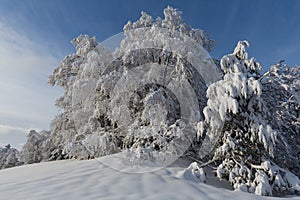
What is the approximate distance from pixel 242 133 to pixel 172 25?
4946 mm

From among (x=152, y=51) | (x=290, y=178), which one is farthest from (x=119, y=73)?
(x=290, y=178)

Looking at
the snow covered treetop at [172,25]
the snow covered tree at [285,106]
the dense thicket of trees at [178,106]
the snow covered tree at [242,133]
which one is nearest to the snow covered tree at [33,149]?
the dense thicket of trees at [178,106]

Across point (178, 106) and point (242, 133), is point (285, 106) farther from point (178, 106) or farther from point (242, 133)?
point (178, 106)

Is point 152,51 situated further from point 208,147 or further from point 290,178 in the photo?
point 290,178

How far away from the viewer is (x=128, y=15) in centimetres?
932

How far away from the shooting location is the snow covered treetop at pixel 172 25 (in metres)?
8.58

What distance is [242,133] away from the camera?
5117 millimetres

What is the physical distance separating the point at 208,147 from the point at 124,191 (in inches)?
122

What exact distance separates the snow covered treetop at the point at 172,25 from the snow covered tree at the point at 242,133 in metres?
3.65

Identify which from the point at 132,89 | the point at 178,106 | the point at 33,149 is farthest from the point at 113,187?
the point at 33,149

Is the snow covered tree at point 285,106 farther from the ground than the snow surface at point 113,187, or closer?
farther from the ground

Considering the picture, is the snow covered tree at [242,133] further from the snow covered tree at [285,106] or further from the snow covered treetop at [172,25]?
the snow covered treetop at [172,25]

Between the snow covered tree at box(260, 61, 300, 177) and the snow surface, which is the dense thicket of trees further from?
the snow surface

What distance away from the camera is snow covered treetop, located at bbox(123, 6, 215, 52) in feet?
28.1
